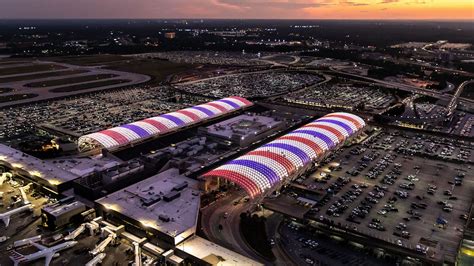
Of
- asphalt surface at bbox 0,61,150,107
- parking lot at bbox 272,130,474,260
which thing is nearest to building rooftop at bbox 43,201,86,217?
parking lot at bbox 272,130,474,260

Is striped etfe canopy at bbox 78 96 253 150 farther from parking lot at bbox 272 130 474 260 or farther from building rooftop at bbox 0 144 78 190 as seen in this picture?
parking lot at bbox 272 130 474 260

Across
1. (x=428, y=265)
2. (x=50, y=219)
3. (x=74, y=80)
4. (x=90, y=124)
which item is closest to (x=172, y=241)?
(x=50, y=219)

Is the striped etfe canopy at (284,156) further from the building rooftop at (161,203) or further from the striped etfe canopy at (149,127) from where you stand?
the striped etfe canopy at (149,127)

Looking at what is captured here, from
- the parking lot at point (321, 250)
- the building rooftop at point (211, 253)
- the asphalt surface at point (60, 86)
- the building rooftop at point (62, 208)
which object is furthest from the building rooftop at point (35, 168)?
the asphalt surface at point (60, 86)

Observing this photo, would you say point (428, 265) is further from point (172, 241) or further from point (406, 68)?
point (406, 68)

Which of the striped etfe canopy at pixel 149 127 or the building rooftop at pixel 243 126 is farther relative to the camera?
the building rooftop at pixel 243 126
